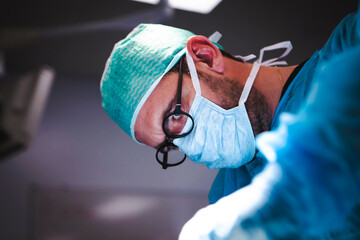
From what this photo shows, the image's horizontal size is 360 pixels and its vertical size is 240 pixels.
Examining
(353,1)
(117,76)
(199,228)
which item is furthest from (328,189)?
(353,1)

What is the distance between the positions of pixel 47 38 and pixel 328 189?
2455 mm

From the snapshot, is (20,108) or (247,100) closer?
(247,100)

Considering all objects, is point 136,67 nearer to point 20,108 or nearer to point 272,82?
point 272,82

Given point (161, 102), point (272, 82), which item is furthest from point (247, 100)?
point (161, 102)

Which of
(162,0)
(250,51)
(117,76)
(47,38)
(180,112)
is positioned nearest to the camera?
(180,112)

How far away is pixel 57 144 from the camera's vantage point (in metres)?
2.94

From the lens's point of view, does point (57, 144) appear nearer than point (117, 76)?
No

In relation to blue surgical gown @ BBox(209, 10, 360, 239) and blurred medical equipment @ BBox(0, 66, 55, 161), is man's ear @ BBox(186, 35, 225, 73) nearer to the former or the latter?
blue surgical gown @ BBox(209, 10, 360, 239)

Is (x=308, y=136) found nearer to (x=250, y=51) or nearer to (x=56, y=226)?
(x=250, y=51)

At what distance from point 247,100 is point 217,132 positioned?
0.43 ft

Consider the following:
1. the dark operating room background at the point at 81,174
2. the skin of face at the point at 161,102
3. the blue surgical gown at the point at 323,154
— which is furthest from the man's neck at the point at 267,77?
the dark operating room background at the point at 81,174

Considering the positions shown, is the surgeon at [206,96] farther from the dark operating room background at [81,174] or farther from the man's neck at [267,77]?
the dark operating room background at [81,174]

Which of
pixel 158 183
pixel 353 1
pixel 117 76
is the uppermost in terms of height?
pixel 353 1

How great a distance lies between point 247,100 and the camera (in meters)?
0.94
